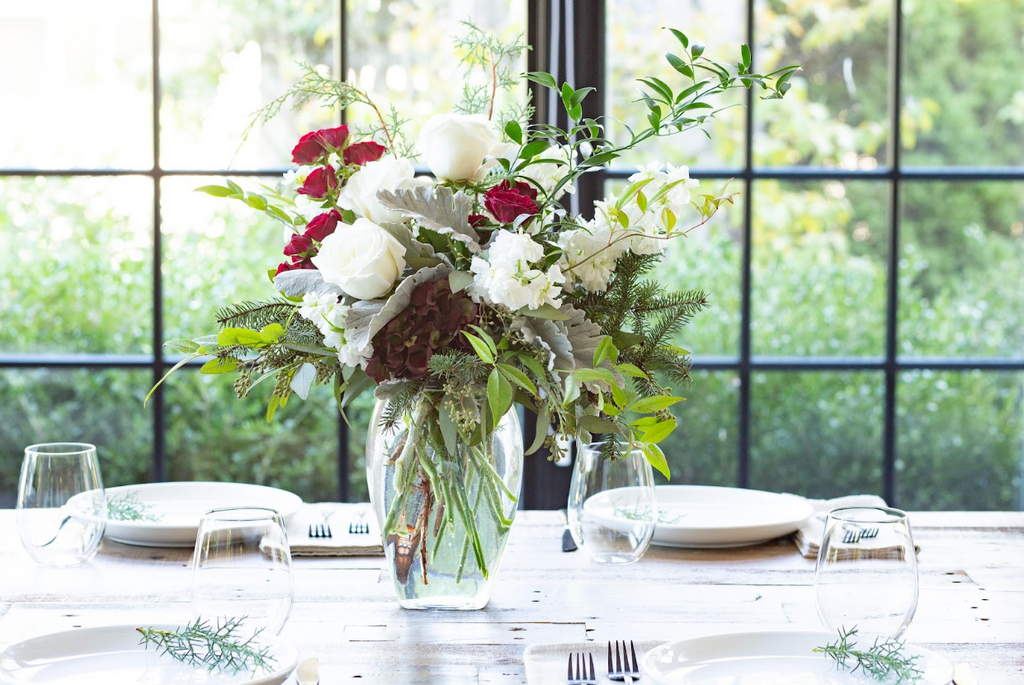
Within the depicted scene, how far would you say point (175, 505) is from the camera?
4.90ft

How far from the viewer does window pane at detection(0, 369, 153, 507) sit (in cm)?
269

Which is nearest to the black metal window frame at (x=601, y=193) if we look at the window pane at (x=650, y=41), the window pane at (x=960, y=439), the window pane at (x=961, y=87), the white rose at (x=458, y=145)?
the window pane at (x=650, y=41)

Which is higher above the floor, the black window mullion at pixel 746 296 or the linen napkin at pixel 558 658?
the black window mullion at pixel 746 296

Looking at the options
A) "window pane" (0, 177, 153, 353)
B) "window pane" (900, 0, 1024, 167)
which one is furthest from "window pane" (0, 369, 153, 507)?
"window pane" (900, 0, 1024, 167)

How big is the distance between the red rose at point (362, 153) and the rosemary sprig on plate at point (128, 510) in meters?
0.59

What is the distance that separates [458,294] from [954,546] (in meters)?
0.79

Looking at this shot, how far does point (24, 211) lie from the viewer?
276cm

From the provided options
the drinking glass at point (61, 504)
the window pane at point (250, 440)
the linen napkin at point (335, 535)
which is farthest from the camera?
the window pane at point (250, 440)

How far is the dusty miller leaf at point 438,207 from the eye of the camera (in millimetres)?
1007

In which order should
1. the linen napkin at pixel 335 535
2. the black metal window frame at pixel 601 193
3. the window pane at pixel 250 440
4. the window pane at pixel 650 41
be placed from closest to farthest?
the linen napkin at pixel 335 535, the black metal window frame at pixel 601 193, the window pane at pixel 650 41, the window pane at pixel 250 440

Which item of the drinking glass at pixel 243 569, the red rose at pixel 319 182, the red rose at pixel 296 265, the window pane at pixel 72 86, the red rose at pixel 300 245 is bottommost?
the drinking glass at pixel 243 569

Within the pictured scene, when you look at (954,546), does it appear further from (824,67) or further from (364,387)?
(824,67)

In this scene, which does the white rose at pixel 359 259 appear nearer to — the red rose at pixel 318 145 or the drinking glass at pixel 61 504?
the red rose at pixel 318 145

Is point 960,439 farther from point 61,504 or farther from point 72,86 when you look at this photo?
point 72,86
